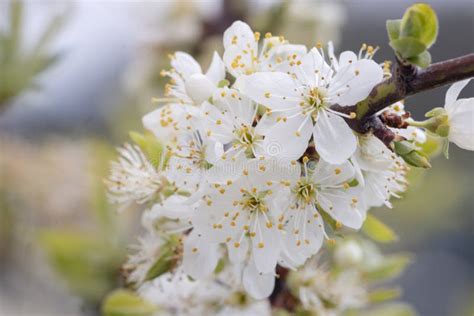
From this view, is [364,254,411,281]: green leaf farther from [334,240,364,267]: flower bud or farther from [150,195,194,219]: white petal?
[150,195,194,219]: white petal

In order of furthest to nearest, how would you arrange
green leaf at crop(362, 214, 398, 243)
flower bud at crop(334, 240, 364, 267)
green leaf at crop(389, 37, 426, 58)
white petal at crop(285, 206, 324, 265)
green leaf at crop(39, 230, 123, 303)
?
green leaf at crop(39, 230, 123, 303) < flower bud at crop(334, 240, 364, 267) < green leaf at crop(362, 214, 398, 243) < white petal at crop(285, 206, 324, 265) < green leaf at crop(389, 37, 426, 58)

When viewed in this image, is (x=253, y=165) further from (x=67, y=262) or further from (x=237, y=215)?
(x=67, y=262)

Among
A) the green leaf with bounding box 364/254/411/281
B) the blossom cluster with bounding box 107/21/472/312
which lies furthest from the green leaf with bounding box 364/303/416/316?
the blossom cluster with bounding box 107/21/472/312

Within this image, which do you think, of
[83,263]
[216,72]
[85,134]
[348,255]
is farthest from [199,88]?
[85,134]

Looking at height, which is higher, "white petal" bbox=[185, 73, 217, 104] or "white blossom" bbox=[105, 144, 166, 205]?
"white petal" bbox=[185, 73, 217, 104]

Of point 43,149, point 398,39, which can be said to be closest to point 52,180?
point 43,149

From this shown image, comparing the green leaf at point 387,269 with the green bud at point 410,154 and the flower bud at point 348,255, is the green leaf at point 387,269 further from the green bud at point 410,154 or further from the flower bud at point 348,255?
the green bud at point 410,154

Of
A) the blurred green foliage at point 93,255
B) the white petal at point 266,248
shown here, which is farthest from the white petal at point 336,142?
the blurred green foliage at point 93,255
